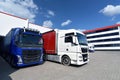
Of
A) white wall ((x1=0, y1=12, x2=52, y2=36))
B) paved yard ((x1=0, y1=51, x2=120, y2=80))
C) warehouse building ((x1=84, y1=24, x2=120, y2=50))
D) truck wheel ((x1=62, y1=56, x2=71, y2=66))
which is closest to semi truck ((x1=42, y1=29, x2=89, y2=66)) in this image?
truck wheel ((x1=62, y1=56, x2=71, y2=66))

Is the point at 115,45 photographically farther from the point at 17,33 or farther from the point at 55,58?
the point at 17,33

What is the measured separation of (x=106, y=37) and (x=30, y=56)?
39.5m

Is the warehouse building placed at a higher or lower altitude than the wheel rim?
higher

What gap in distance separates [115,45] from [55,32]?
1415 inches

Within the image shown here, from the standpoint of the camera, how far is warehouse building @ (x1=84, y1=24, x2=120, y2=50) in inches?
1491

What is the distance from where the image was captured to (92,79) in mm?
5117

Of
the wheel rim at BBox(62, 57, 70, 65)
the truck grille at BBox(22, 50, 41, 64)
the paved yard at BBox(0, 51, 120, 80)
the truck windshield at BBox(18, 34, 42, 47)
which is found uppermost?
the truck windshield at BBox(18, 34, 42, 47)

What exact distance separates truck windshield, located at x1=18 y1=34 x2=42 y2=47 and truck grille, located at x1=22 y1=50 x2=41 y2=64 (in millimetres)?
503

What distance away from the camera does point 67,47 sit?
8.33m

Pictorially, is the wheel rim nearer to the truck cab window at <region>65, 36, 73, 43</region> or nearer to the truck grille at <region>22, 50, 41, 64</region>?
the truck cab window at <region>65, 36, 73, 43</region>

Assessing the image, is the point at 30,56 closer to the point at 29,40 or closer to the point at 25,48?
the point at 25,48

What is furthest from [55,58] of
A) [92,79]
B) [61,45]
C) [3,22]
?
[3,22]

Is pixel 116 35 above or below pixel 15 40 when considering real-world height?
above

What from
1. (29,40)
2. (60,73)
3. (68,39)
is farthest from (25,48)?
(68,39)
